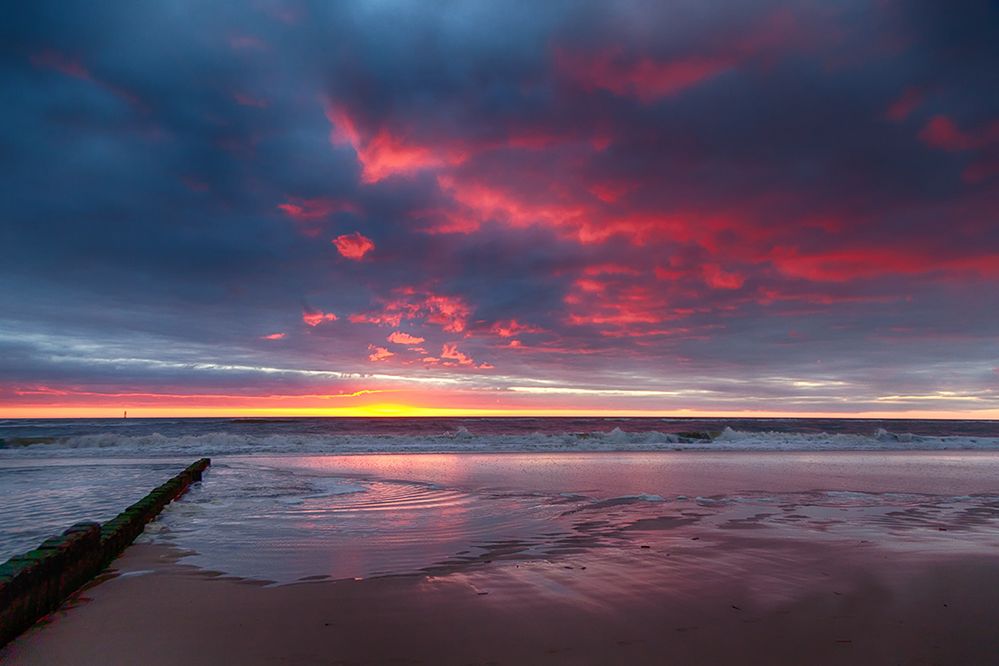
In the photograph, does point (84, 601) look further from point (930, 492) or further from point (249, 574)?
point (930, 492)

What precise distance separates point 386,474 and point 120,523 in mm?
8274

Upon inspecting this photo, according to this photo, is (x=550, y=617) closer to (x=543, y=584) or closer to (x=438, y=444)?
(x=543, y=584)

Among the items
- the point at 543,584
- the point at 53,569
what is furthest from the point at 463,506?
the point at 53,569

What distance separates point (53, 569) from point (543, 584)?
359 centimetres

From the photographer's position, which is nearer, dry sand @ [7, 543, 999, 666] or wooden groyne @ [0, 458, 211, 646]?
dry sand @ [7, 543, 999, 666]

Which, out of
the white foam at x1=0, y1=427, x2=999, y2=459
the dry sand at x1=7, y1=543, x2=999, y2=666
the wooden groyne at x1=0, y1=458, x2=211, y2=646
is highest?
the white foam at x1=0, y1=427, x2=999, y2=459

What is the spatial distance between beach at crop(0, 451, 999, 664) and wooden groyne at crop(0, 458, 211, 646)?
0.48 feet

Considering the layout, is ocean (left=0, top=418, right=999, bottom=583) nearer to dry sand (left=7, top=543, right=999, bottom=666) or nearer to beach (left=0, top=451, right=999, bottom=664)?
beach (left=0, top=451, right=999, bottom=664)

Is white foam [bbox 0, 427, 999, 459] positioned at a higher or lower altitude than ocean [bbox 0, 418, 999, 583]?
higher

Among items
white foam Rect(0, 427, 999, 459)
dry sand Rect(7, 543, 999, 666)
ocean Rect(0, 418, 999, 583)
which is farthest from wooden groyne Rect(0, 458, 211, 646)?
white foam Rect(0, 427, 999, 459)

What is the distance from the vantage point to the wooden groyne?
11.8 feet

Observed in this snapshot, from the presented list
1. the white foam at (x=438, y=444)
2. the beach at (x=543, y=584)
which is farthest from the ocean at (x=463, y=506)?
the white foam at (x=438, y=444)

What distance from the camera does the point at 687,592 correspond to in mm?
4578

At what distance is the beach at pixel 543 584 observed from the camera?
3500 millimetres
